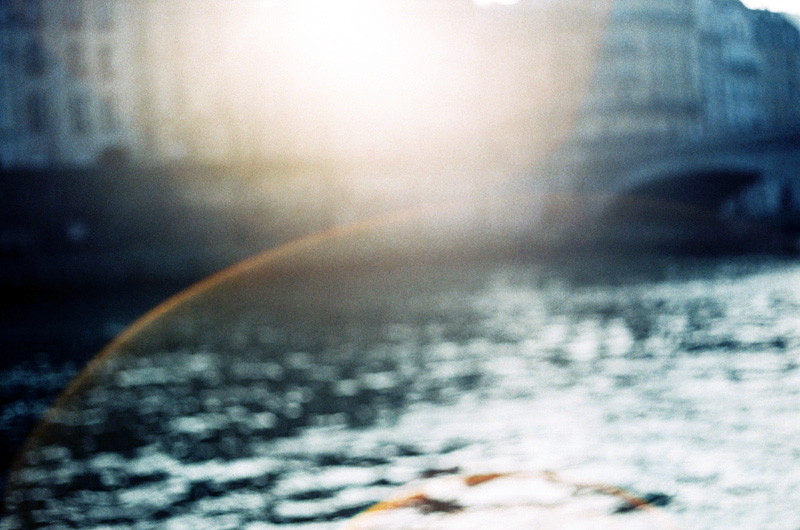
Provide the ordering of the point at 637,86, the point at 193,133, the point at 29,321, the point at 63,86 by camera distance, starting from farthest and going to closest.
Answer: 1. the point at 637,86
2. the point at 193,133
3. the point at 63,86
4. the point at 29,321

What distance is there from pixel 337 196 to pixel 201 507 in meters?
45.6

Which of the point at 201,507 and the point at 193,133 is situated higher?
the point at 193,133

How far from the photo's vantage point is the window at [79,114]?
177 feet

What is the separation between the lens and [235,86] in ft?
191

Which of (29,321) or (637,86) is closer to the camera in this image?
(29,321)

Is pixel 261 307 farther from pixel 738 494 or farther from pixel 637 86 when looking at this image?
pixel 637 86

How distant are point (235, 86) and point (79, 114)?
26.0ft

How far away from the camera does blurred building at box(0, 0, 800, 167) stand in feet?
174

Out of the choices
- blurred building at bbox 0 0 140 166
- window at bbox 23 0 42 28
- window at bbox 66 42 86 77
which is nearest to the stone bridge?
blurred building at bbox 0 0 140 166

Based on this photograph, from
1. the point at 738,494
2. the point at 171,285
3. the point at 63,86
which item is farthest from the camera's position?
the point at 63,86

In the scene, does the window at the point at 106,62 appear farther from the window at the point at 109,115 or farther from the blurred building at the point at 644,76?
the blurred building at the point at 644,76

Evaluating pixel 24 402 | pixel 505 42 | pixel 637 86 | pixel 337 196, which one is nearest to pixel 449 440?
pixel 24 402

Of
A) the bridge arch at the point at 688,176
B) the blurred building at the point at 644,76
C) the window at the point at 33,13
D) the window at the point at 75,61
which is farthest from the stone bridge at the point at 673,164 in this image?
the blurred building at the point at 644,76

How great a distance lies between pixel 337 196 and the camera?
55812 mm
